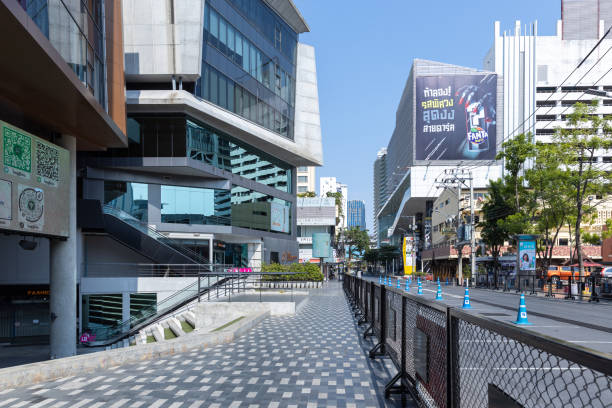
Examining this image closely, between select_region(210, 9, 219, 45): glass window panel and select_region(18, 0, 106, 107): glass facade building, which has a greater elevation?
select_region(210, 9, 219, 45): glass window panel

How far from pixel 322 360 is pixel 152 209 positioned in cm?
2579

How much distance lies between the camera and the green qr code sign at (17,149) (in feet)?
37.0

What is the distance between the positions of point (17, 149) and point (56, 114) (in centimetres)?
253

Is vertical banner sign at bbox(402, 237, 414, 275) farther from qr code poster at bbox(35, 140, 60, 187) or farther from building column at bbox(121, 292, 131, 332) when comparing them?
qr code poster at bbox(35, 140, 60, 187)

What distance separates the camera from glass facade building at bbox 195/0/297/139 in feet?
103

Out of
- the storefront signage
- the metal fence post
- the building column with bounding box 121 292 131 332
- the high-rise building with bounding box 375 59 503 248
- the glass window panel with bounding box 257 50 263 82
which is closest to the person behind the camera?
the metal fence post

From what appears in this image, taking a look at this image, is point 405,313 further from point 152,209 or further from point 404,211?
point 404,211

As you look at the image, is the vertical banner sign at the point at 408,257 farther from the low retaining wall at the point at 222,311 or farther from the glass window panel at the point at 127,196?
the low retaining wall at the point at 222,311

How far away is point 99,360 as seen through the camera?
7473 millimetres

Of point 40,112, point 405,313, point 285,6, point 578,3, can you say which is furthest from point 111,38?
point 578,3

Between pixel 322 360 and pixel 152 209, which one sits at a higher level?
pixel 152 209

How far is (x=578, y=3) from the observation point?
9569cm

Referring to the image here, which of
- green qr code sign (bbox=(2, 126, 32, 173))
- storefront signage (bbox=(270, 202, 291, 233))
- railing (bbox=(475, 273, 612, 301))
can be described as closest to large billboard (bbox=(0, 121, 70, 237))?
green qr code sign (bbox=(2, 126, 32, 173))

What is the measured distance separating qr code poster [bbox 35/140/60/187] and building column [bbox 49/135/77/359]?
852mm
